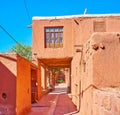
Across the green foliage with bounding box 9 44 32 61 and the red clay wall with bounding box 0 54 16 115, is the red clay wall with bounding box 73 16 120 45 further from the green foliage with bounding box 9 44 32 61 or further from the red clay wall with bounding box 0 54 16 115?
the green foliage with bounding box 9 44 32 61

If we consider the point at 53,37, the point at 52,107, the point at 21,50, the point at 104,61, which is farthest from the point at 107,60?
the point at 21,50

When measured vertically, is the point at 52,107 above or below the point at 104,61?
below

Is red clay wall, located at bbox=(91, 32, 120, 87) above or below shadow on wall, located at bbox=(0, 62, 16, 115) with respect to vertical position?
above

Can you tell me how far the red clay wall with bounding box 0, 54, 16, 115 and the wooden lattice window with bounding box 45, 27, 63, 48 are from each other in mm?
9511

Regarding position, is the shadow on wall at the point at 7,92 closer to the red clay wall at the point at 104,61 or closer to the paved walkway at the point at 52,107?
the paved walkway at the point at 52,107

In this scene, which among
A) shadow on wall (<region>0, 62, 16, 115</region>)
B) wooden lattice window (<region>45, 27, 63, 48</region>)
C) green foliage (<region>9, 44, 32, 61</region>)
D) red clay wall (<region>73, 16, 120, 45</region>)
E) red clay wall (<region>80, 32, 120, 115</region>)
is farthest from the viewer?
green foliage (<region>9, 44, 32, 61</region>)

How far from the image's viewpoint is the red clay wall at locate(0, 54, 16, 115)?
9.36 m

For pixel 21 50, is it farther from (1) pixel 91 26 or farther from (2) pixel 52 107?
(2) pixel 52 107

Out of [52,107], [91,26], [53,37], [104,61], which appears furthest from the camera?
[53,37]

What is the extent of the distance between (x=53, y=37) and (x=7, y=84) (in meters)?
9.98

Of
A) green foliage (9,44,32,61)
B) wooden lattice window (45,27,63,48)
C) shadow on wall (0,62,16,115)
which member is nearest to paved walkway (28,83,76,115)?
shadow on wall (0,62,16,115)

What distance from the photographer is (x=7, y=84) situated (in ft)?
31.1

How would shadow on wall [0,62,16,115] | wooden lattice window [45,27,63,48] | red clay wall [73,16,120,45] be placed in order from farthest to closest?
1. wooden lattice window [45,27,63,48]
2. red clay wall [73,16,120,45]
3. shadow on wall [0,62,16,115]

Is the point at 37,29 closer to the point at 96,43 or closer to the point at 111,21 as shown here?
the point at 111,21
